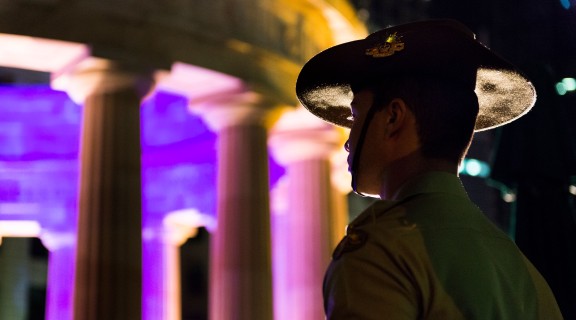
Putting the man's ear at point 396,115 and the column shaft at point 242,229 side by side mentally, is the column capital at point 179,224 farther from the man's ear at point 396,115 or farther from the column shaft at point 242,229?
the man's ear at point 396,115

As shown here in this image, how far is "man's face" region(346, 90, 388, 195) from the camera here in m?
8.12

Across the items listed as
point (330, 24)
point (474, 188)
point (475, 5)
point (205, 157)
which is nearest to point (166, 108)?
point (205, 157)

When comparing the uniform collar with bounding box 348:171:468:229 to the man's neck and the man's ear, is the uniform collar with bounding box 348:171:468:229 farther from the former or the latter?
the man's ear

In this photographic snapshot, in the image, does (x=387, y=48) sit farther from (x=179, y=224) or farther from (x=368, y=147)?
(x=179, y=224)

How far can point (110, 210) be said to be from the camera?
1344 inches

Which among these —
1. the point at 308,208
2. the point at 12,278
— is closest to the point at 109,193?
the point at 308,208

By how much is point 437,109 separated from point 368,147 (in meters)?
0.66

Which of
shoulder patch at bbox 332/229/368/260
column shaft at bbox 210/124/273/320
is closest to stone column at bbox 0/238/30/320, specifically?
column shaft at bbox 210/124/273/320

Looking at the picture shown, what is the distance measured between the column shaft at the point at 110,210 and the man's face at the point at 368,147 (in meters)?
25.7

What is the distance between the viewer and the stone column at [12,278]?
6981 cm

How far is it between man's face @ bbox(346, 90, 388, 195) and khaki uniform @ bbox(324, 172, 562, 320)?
0.44 metres

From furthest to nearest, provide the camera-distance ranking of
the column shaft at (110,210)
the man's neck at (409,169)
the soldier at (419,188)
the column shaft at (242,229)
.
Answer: the column shaft at (242,229) → the column shaft at (110,210) → the man's neck at (409,169) → the soldier at (419,188)

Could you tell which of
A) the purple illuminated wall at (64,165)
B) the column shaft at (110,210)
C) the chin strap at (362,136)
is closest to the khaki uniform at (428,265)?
the chin strap at (362,136)

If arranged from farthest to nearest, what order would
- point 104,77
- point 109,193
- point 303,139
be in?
point 303,139
point 104,77
point 109,193
